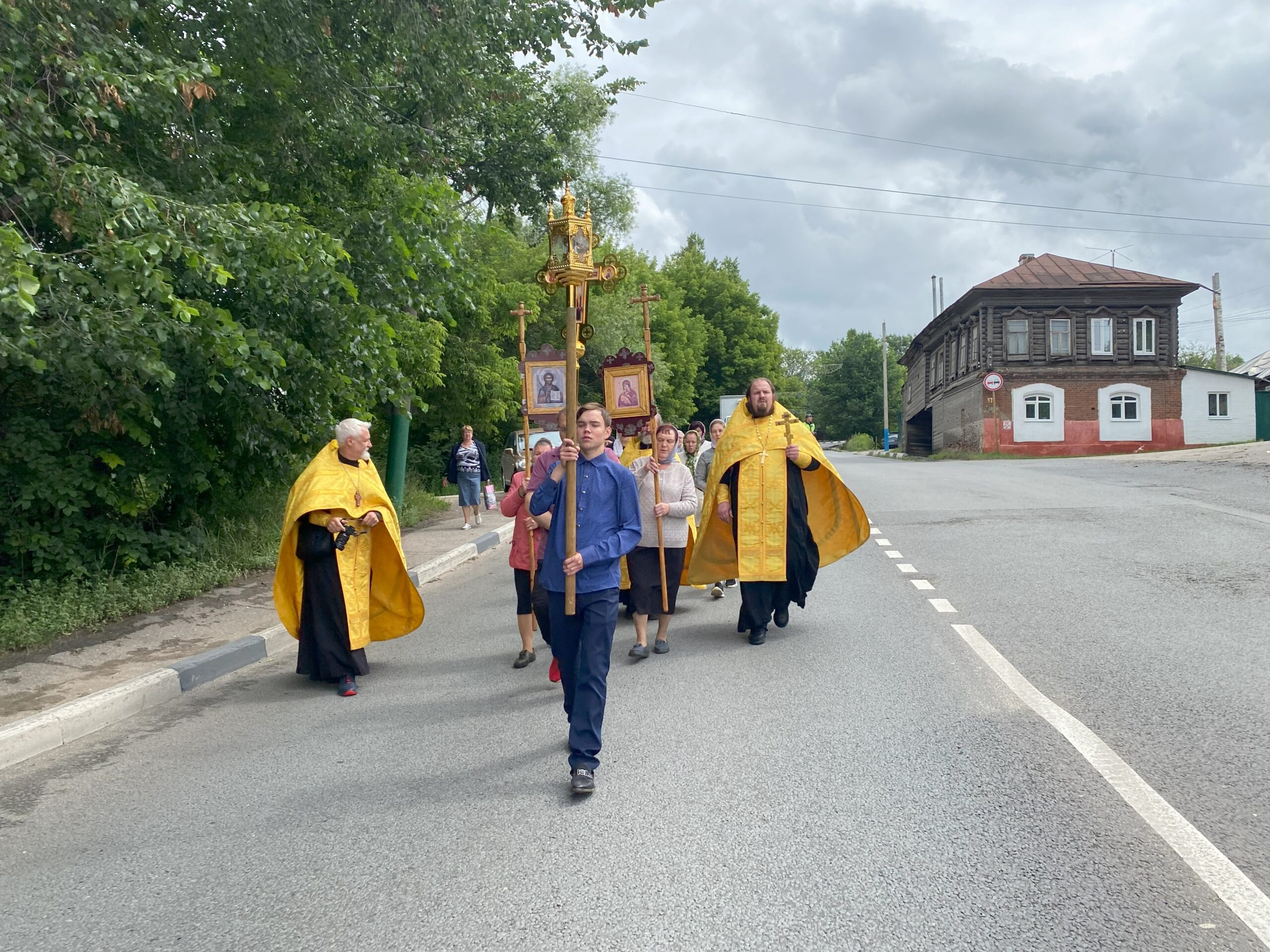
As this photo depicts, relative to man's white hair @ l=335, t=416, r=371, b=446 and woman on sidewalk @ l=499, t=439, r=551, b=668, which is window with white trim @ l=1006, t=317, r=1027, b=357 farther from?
man's white hair @ l=335, t=416, r=371, b=446

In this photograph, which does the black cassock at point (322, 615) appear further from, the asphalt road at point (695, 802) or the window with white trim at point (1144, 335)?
the window with white trim at point (1144, 335)

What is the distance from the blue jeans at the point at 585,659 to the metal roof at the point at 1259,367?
188ft

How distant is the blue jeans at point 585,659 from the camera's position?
460 centimetres

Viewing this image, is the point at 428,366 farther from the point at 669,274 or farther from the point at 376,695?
the point at 669,274

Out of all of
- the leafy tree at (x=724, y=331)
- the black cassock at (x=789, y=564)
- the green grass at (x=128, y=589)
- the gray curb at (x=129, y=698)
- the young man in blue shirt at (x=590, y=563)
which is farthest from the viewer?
the leafy tree at (x=724, y=331)

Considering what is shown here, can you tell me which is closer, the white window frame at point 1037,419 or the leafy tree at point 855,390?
the white window frame at point 1037,419

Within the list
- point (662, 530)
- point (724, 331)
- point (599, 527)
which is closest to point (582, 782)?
point (599, 527)

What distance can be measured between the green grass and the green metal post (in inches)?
142

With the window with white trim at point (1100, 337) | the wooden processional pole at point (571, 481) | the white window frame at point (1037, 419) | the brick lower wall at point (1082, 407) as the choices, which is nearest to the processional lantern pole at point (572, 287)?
the wooden processional pole at point (571, 481)

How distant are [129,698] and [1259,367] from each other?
2668 inches

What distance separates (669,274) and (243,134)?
58959mm

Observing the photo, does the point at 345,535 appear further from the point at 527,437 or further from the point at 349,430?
the point at 527,437

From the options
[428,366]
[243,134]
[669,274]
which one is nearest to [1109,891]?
[243,134]

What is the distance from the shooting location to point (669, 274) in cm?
6819
